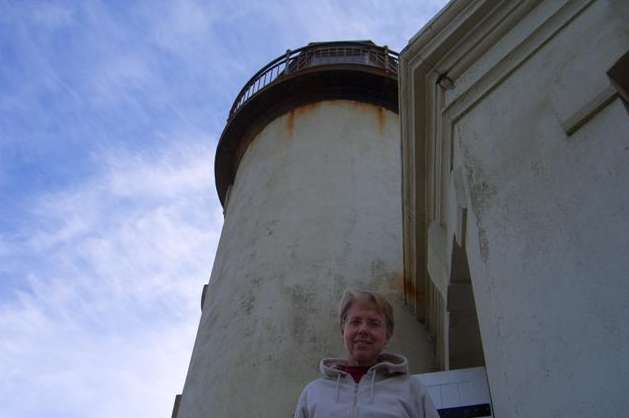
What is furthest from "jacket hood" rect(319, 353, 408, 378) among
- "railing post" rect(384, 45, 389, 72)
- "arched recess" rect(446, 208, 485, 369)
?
"railing post" rect(384, 45, 389, 72)

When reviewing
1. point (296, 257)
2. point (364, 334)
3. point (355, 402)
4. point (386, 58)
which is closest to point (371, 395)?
point (355, 402)

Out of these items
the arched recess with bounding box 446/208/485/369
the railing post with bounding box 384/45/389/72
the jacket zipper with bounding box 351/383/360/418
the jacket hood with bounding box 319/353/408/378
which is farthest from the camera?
the railing post with bounding box 384/45/389/72

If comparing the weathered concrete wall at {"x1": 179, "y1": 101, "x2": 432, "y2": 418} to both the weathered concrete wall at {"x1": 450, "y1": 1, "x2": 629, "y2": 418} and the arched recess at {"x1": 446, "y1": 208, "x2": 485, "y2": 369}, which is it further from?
the weathered concrete wall at {"x1": 450, "y1": 1, "x2": 629, "y2": 418}

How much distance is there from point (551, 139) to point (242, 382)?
166 inches

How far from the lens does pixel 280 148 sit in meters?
9.28

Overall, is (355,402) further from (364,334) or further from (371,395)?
(364,334)

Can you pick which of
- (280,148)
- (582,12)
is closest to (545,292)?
(582,12)

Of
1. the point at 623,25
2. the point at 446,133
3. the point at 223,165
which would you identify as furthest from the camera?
the point at 223,165

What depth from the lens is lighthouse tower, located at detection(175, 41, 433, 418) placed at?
6.43 metres

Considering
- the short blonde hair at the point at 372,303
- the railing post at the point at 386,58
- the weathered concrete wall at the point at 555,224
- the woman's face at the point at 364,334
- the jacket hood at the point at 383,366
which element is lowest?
the jacket hood at the point at 383,366

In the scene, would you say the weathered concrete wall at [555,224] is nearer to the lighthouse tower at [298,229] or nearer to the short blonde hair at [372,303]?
the short blonde hair at [372,303]

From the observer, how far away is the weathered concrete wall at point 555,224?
267 cm

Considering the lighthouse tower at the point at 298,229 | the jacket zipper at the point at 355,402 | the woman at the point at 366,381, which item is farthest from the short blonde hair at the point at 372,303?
the lighthouse tower at the point at 298,229

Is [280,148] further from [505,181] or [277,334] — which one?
[505,181]
